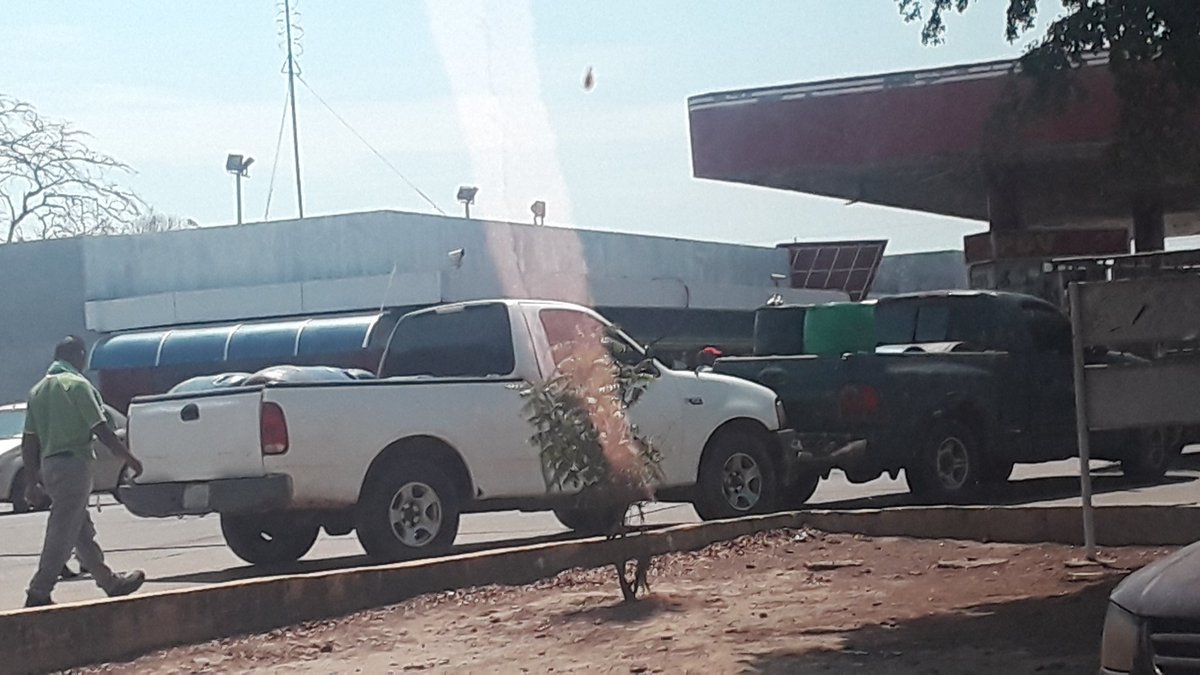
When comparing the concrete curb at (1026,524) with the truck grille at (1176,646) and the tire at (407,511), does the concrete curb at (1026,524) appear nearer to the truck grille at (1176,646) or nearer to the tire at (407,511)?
the tire at (407,511)

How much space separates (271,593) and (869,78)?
16680 mm

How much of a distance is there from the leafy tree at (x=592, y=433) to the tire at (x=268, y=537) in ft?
11.8

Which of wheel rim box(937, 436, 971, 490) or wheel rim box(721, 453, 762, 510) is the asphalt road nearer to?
wheel rim box(937, 436, 971, 490)

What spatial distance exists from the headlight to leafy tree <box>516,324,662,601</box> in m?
4.55

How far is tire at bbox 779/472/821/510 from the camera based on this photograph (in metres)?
15.3

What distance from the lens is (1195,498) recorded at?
551 inches

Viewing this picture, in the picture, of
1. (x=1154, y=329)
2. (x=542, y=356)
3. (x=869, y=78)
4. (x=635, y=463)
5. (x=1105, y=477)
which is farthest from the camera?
(x=869, y=78)

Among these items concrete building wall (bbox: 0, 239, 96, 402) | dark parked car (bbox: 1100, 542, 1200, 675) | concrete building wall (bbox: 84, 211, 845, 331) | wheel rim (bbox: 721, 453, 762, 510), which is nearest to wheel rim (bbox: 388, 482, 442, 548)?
wheel rim (bbox: 721, 453, 762, 510)

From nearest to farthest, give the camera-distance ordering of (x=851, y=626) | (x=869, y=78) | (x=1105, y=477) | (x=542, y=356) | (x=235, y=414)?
(x=851, y=626), (x=235, y=414), (x=542, y=356), (x=1105, y=477), (x=869, y=78)

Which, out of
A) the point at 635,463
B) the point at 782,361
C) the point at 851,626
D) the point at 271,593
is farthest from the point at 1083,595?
the point at 782,361

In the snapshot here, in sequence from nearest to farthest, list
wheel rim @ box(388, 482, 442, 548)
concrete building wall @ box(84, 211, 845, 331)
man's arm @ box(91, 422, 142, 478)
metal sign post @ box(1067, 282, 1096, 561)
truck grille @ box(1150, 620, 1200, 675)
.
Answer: truck grille @ box(1150, 620, 1200, 675) < metal sign post @ box(1067, 282, 1096, 561) < man's arm @ box(91, 422, 142, 478) < wheel rim @ box(388, 482, 442, 548) < concrete building wall @ box(84, 211, 845, 331)

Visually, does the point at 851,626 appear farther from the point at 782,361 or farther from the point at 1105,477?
the point at 1105,477

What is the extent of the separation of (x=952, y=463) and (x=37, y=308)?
104 feet

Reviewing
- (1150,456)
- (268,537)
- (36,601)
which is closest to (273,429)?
(268,537)
